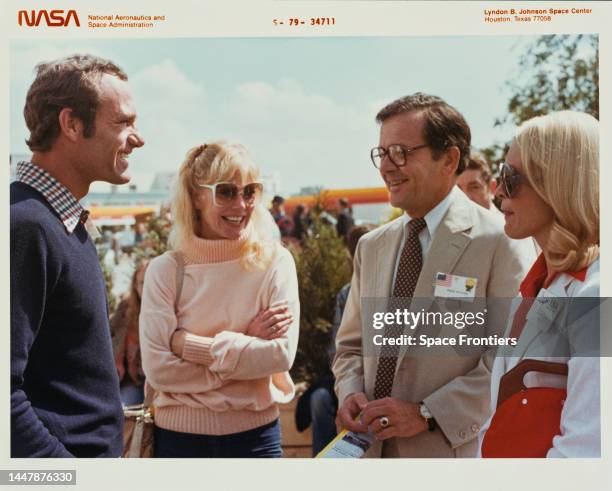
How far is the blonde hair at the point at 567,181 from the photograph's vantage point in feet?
5.39

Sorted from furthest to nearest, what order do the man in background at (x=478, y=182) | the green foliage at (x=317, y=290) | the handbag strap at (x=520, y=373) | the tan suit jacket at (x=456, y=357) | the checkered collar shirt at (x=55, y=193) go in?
1. the green foliage at (x=317, y=290)
2. the man in background at (x=478, y=182)
3. the tan suit jacket at (x=456, y=357)
4. the checkered collar shirt at (x=55, y=193)
5. the handbag strap at (x=520, y=373)

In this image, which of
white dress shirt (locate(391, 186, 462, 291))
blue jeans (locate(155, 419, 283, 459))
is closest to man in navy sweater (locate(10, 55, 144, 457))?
blue jeans (locate(155, 419, 283, 459))

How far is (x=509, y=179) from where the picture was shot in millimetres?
1789

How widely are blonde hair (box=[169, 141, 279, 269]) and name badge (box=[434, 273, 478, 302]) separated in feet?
1.88

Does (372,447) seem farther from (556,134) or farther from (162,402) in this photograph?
(556,134)

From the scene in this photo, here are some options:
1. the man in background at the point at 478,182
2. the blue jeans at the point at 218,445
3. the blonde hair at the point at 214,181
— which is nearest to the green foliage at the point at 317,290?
the man in background at the point at 478,182

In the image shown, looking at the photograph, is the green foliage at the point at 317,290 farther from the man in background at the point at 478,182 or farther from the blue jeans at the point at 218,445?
the blue jeans at the point at 218,445

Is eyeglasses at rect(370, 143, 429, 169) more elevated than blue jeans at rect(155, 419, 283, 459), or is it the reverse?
eyeglasses at rect(370, 143, 429, 169)

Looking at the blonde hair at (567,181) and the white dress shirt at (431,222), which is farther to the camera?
the white dress shirt at (431,222)

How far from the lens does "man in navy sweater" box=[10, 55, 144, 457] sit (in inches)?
66.2

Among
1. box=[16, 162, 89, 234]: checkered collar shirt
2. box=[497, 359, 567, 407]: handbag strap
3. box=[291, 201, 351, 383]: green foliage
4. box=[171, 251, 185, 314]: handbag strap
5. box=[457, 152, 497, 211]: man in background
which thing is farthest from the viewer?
box=[291, 201, 351, 383]: green foliage

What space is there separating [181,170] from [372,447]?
110 cm

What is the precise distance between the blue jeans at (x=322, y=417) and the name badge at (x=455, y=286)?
99 cm

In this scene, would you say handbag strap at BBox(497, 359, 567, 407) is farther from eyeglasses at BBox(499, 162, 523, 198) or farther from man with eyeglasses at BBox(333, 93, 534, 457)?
eyeglasses at BBox(499, 162, 523, 198)
